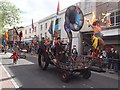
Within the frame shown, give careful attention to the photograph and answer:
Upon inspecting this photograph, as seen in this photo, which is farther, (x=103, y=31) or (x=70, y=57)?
(x=103, y=31)

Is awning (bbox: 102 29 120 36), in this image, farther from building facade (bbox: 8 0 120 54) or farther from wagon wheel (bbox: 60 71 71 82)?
wagon wheel (bbox: 60 71 71 82)

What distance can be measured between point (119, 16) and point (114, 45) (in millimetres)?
3351

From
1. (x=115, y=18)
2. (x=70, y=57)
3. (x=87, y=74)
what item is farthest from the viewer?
(x=115, y=18)

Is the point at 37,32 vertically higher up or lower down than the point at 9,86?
higher up

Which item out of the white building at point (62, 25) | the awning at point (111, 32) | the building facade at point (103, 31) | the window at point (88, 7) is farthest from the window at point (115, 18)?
the window at point (88, 7)

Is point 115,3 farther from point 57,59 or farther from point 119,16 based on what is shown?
point 57,59

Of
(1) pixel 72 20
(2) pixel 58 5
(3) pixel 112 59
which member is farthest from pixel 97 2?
(1) pixel 72 20

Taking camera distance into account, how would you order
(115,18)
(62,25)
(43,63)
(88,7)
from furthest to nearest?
(62,25)
(88,7)
(115,18)
(43,63)

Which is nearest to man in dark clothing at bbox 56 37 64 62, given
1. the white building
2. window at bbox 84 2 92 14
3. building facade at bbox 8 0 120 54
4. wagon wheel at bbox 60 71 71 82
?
wagon wheel at bbox 60 71 71 82

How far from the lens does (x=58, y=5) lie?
14227 millimetres

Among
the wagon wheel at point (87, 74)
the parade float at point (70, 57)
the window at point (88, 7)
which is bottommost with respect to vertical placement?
the wagon wheel at point (87, 74)

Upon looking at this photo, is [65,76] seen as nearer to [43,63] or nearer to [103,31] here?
[43,63]

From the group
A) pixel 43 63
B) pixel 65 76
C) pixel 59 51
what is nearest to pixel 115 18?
pixel 43 63

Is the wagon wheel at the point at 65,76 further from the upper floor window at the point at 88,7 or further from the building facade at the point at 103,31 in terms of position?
the upper floor window at the point at 88,7
